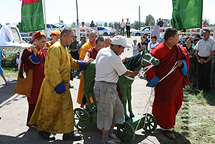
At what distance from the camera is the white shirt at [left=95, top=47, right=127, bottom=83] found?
11.6 feet

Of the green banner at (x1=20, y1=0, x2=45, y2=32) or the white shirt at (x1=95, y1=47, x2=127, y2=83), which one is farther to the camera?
the green banner at (x1=20, y1=0, x2=45, y2=32)

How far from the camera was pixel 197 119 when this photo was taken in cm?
530

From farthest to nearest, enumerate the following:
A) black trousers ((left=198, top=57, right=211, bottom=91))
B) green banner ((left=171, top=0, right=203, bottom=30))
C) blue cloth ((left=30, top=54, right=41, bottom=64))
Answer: black trousers ((left=198, top=57, right=211, bottom=91)) < green banner ((left=171, top=0, right=203, bottom=30)) < blue cloth ((left=30, top=54, right=41, bottom=64))

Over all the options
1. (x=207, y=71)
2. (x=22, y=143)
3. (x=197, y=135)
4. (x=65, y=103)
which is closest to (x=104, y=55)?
(x=65, y=103)

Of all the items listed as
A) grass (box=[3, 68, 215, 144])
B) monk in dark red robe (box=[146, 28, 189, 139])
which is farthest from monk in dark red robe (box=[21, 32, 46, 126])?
grass (box=[3, 68, 215, 144])

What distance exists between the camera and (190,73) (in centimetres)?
830

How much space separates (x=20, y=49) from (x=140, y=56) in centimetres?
242

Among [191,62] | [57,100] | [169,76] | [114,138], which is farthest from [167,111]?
[191,62]

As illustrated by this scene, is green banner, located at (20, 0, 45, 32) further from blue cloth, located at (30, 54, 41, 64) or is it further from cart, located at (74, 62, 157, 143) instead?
cart, located at (74, 62, 157, 143)

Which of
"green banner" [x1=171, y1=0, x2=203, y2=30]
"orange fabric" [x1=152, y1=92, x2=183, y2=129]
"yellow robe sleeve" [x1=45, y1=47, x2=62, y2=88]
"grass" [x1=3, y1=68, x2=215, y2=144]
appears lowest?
"grass" [x1=3, y1=68, x2=215, y2=144]

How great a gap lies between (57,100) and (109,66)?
1.20 metres

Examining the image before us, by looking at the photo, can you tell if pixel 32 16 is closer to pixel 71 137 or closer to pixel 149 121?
pixel 71 137

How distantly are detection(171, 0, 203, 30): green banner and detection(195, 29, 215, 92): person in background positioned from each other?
0.94 metres

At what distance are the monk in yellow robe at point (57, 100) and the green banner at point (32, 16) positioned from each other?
597 cm
